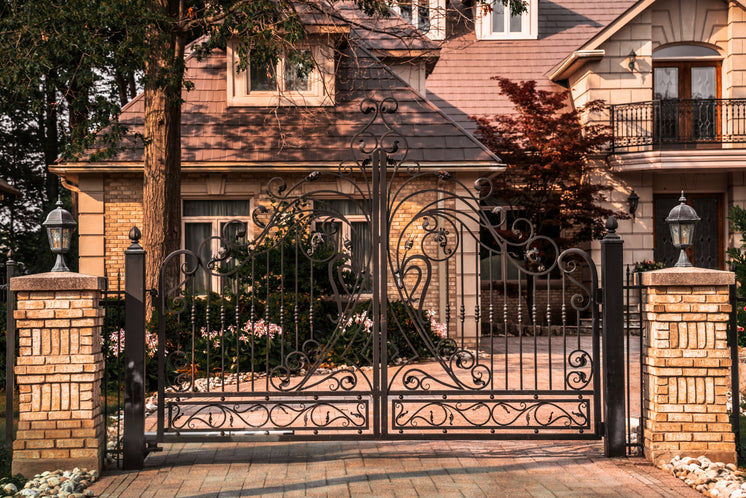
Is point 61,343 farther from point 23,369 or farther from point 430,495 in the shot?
point 430,495

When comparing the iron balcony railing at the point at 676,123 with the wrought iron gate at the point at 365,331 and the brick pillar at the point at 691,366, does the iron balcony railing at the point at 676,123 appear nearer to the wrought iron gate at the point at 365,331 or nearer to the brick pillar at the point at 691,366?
the wrought iron gate at the point at 365,331

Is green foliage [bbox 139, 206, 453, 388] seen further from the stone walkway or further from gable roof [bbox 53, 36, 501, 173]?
the stone walkway

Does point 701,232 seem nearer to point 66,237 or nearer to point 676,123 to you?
point 676,123

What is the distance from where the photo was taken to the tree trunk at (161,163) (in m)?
11.9

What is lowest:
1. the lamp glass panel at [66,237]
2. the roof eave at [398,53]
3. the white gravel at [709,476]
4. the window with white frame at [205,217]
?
the white gravel at [709,476]

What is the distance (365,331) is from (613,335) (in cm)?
535

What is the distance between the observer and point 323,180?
14828mm

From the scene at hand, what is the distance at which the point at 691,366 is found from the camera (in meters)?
6.14

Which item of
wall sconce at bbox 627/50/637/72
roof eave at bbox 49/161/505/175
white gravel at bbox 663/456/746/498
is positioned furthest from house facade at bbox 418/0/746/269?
white gravel at bbox 663/456/746/498

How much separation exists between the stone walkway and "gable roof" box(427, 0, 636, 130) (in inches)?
531

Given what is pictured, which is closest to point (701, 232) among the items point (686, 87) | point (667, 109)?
point (667, 109)

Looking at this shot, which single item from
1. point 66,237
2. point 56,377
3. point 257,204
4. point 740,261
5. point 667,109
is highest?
point 667,109

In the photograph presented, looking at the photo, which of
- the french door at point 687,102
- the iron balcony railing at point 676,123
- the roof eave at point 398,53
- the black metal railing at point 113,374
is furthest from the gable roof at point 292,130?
the french door at point 687,102

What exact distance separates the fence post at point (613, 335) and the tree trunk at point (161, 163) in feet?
24.6
